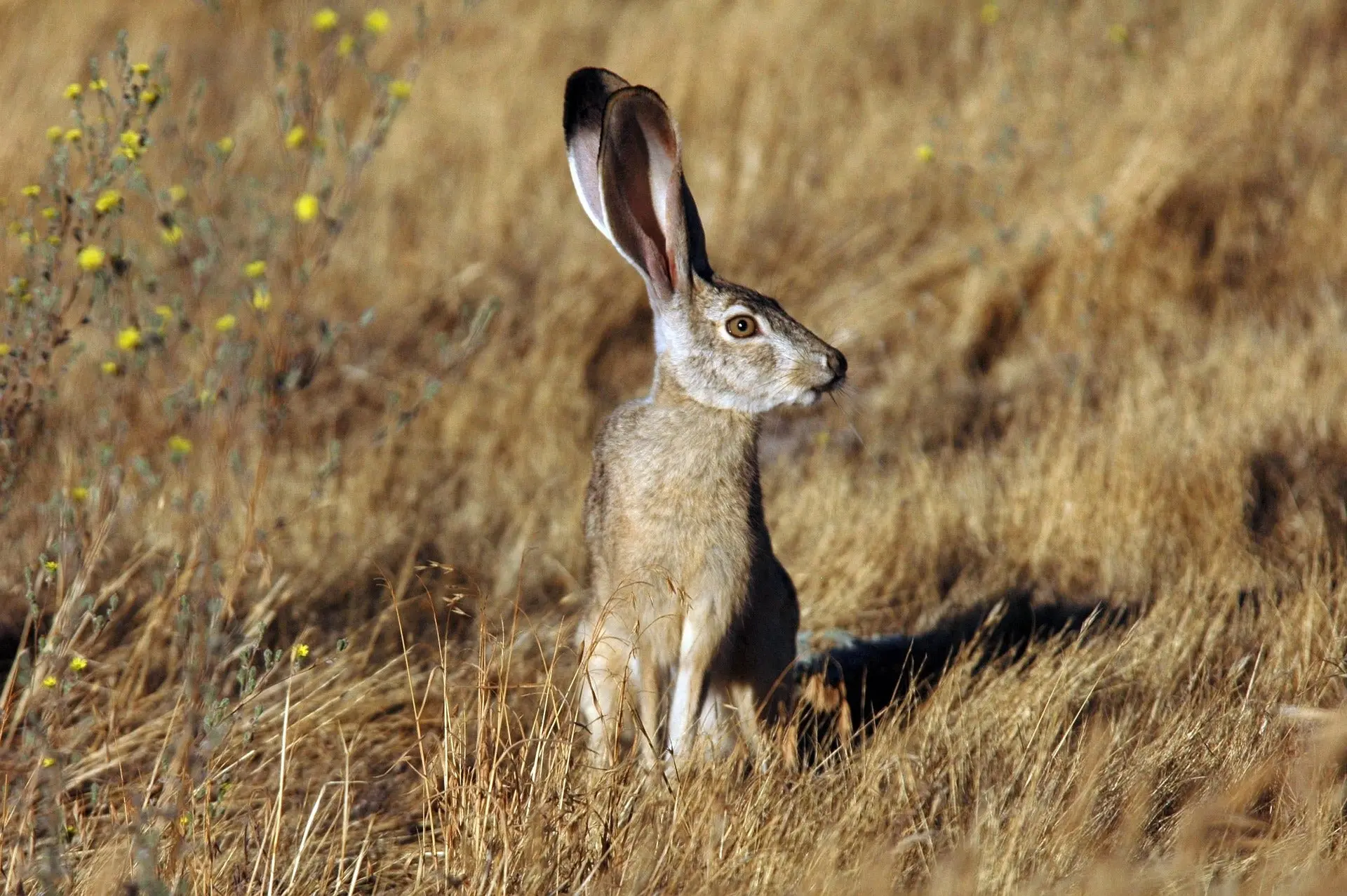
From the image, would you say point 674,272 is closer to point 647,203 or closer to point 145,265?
Answer: point 647,203

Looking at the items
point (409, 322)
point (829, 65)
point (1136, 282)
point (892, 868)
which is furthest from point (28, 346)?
point (829, 65)

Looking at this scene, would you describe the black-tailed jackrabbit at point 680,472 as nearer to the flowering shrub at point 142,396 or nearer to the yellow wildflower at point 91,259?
the flowering shrub at point 142,396

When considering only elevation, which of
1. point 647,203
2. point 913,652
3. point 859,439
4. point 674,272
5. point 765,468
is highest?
point 647,203

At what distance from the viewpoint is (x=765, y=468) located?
5.98 m

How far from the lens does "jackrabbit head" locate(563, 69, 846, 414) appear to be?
3.74 metres

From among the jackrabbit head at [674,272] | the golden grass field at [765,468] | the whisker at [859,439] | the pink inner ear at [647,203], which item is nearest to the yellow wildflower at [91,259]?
the golden grass field at [765,468]

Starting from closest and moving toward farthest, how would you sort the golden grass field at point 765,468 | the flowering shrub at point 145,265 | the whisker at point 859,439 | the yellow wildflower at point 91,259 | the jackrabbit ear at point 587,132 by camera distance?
the golden grass field at point 765,468
the yellow wildflower at point 91,259
the flowering shrub at point 145,265
the jackrabbit ear at point 587,132
the whisker at point 859,439

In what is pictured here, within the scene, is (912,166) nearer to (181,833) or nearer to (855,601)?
(855,601)

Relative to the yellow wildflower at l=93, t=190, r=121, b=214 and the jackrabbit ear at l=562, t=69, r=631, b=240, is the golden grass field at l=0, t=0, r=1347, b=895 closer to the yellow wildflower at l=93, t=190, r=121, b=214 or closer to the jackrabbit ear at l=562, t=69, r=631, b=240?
the yellow wildflower at l=93, t=190, r=121, b=214

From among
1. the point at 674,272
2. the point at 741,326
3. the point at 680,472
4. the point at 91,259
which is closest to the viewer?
the point at 91,259

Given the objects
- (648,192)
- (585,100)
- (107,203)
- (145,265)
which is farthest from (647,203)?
(145,265)

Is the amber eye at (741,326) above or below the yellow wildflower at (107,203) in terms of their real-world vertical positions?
below

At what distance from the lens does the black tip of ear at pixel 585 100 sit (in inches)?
150

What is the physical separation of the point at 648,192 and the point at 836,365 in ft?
2.28
